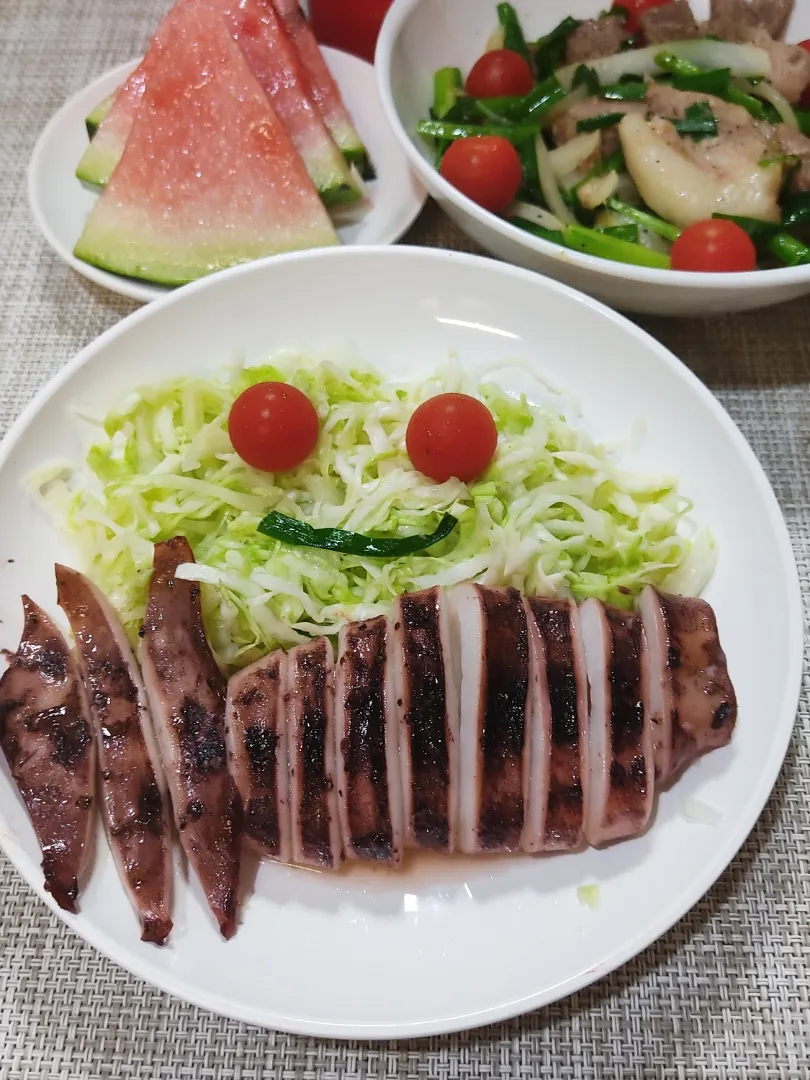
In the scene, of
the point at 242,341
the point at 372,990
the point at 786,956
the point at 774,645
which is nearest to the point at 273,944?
the point at 372,990

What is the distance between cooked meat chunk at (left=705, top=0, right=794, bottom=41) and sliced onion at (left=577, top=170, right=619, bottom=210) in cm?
91

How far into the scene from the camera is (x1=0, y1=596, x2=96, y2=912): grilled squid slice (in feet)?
6.16

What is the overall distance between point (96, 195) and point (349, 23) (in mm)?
1395

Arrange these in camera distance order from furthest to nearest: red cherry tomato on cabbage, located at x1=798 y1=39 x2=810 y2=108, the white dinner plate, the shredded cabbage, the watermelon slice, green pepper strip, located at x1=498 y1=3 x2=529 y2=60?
green pepper strip, located at x1=498 y1=3 x2=529 y2=60
red cherry tomato on cabbage, located at x1=798 y1=39 x2=810 y2=108
the watermelon slice
the shredded cabbage
the white dinner plate

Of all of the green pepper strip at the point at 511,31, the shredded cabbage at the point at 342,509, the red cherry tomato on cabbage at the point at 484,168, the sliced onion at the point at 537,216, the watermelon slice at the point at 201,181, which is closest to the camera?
the shredded cabbage at the point at 342,509

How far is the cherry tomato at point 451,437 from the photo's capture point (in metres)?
2.36

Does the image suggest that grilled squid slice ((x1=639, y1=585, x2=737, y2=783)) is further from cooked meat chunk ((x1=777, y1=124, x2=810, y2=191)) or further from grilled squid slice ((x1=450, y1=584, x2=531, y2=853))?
cooked meat chunk ((x1=777, y1=124, x2=810, y2=191))

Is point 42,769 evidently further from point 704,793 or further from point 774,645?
point 774,645

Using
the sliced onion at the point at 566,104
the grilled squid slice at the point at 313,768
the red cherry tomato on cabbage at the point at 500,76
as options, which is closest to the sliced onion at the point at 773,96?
the sliced onion at the point at 566,104

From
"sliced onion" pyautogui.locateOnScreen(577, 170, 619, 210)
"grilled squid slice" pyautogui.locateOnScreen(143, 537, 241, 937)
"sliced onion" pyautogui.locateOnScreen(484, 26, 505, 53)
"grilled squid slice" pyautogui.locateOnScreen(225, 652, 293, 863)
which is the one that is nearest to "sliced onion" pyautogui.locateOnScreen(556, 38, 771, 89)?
"sliced onion" pyautogui.locateOnScreen(484, 26, 505, 53)

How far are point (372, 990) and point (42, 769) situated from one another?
98 centimetres

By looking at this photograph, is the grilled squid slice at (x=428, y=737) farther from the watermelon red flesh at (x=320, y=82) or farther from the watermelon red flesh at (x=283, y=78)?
the watermelon red flesh at (x=320, y=82)

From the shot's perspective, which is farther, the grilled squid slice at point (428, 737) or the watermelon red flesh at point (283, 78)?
the watermelon red flesh at point (283, 78)

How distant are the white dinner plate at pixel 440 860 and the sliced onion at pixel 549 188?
18.6 inches
